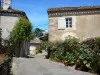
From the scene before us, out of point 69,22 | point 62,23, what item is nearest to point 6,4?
point 62,23

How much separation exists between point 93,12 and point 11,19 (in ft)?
38.0

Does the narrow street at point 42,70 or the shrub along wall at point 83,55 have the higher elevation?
the shrub along wall at point 83,55

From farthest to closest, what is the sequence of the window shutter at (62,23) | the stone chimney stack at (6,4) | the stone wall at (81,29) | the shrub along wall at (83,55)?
1. the stone chimney stack at (6,4)
2. the window shutter at (62,23)
3. the stone wall at (81,29)
4. the shrub along wall at (83,55)

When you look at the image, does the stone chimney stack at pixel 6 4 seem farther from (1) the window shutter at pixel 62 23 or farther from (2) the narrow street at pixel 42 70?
(2) the narrow street at pixel 42 70

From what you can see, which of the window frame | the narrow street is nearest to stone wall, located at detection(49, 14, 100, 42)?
the window frame

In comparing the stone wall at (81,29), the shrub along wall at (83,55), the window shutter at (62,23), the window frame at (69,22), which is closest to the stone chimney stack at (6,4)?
the stone wall at (81,29)

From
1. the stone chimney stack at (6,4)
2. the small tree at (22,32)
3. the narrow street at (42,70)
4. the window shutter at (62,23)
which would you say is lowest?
the narrow street at (42,70)

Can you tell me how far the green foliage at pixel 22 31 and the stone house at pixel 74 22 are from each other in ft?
9.74

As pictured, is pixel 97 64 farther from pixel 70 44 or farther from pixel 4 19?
pixel 4 19

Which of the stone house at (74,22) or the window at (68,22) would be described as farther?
the window at (68,22)

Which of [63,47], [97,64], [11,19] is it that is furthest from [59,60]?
[11,19]

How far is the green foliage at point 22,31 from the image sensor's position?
32.4m

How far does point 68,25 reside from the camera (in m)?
34.3

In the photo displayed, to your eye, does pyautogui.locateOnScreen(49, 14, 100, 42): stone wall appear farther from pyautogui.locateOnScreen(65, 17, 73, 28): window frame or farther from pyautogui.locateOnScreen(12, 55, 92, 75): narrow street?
pyautogui.locateOnScreen(12, 55, 92, 75): narrow street
